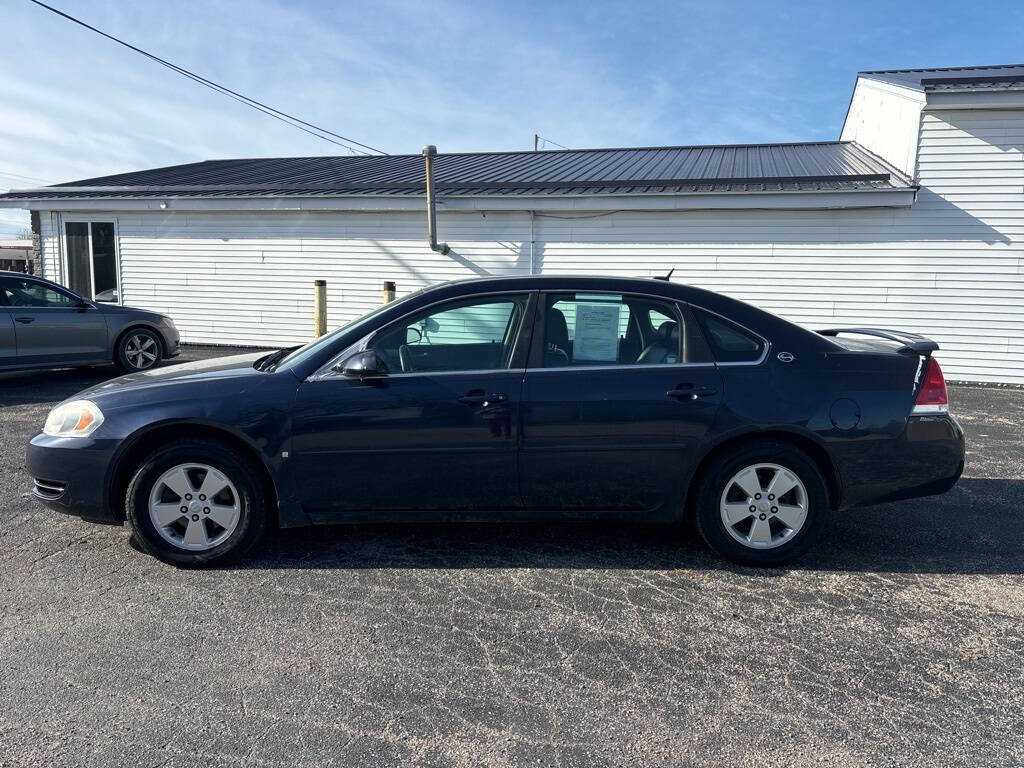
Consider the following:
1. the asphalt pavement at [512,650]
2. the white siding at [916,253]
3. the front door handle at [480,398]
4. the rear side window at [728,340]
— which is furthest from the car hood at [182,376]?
the white siding at [916,253]

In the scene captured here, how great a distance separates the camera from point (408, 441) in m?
3.57

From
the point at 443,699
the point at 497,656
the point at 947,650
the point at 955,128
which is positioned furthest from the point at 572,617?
the point at 955,128

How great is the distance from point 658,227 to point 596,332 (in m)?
7.25

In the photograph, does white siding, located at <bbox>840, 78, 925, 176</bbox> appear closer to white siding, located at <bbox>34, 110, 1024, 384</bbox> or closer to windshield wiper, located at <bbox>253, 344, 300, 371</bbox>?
white siding, located at <bbox>34, 110, 1024, 384</bbox>

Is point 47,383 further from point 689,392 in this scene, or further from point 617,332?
point 689,392

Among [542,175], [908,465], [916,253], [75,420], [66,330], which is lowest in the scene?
[908,465]

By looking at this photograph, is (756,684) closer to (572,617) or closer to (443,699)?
(572,617)

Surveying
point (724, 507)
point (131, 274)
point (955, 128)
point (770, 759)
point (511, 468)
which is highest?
point (955, 128)

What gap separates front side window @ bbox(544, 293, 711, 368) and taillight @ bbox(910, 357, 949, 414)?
3.73 ft

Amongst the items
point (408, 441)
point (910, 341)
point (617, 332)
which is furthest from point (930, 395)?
point (408, 441)

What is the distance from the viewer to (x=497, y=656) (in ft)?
9.36

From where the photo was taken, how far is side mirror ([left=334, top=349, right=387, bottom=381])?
3.53 m

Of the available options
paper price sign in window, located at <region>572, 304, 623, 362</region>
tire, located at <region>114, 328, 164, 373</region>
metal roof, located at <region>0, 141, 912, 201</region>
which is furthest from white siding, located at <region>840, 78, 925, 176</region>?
tire, located at <region>114, 328, 164, 373</region>

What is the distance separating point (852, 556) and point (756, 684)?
157 cm
